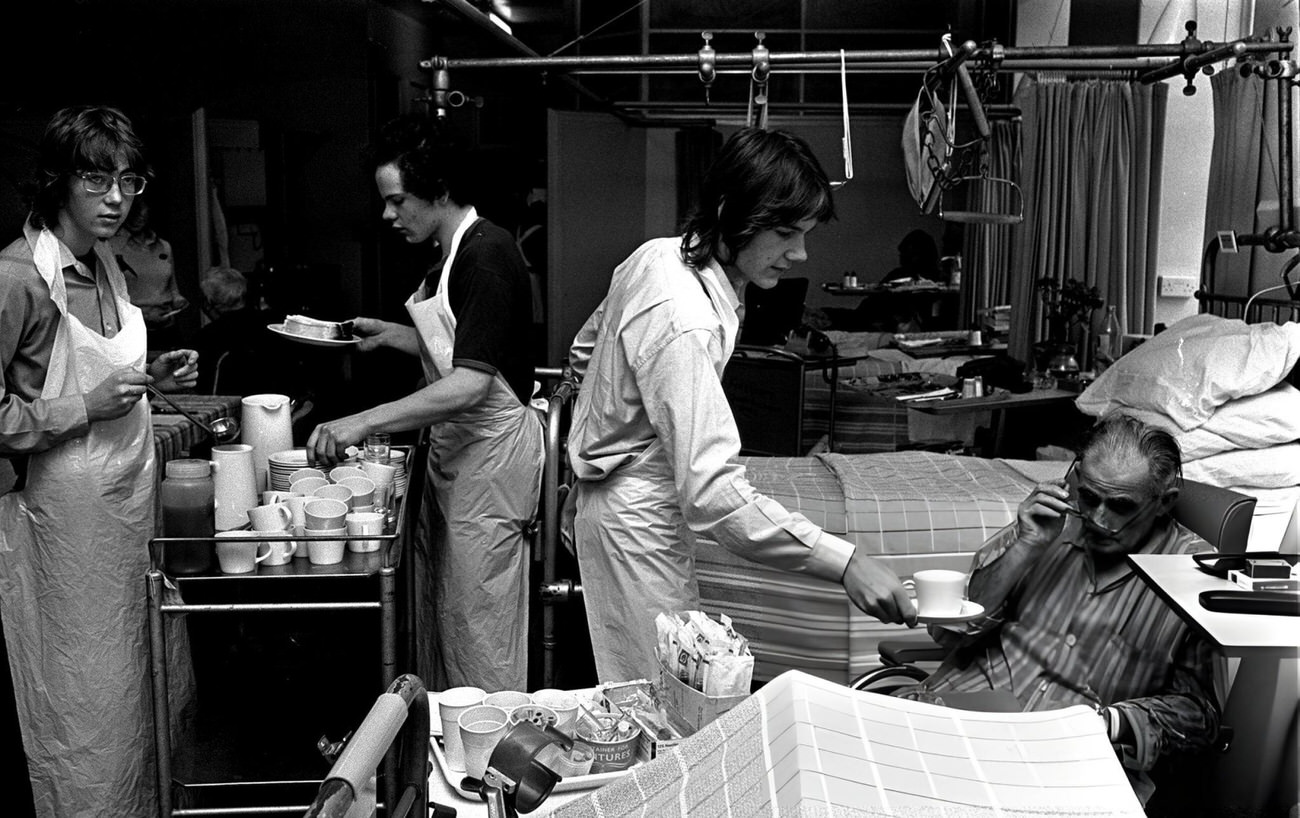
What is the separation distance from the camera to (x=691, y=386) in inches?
92.7

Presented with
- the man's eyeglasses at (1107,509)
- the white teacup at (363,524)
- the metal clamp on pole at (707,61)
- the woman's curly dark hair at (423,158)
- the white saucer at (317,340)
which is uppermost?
the metal clamp on pole at (707,61)

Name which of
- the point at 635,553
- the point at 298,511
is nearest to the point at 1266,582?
the point at 635,553

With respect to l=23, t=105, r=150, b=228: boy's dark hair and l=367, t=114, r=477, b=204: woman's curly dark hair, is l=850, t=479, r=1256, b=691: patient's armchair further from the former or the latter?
l=23, t=105, r=150, b=228: boy's dark hair

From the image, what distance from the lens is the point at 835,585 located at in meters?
3.69

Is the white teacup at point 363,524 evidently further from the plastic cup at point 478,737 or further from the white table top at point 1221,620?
the white table top at point 1221,620

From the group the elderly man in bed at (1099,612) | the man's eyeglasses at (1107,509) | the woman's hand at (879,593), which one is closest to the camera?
the woman's hand at (879,593)

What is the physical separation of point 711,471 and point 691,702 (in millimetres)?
612

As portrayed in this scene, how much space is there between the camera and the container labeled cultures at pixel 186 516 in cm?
260

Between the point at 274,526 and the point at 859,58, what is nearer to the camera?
the point at 274,526

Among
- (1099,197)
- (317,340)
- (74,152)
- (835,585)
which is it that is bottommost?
(835,585)

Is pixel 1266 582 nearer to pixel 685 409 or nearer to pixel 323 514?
pixel 685 409

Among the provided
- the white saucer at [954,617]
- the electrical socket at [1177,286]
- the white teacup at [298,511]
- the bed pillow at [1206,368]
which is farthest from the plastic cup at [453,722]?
the electrical socket at [1177,286]

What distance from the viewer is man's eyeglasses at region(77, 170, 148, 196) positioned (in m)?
2.71

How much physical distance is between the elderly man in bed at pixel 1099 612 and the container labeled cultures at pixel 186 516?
1.58m
